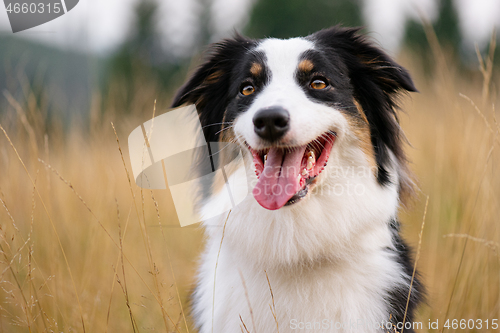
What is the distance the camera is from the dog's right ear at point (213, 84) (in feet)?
8.52

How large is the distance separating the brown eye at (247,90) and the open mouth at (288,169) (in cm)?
38

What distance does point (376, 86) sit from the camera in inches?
96.0

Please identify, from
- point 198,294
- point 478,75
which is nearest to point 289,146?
point 198,294

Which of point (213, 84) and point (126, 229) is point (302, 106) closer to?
point (213, 84)

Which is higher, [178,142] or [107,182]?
[178,142]

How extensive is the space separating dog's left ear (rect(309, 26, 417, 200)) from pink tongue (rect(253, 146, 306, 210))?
61cm

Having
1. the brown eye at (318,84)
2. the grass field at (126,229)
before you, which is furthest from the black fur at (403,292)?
the brown eye at (318,84)

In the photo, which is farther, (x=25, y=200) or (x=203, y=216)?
(x=25, y=200)

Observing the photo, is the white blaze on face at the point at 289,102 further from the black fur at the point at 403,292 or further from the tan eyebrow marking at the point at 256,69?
the black fur at the point at 403,292

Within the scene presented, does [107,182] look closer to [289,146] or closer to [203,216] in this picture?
[203,216]

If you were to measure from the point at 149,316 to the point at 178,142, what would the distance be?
5.05 feet

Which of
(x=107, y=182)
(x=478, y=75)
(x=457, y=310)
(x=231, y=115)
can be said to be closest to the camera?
(x=231, y=115)

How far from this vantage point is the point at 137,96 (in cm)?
441

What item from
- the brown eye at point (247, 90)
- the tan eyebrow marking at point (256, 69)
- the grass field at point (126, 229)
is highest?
the tan eyebrow marking at point (256, 69)
